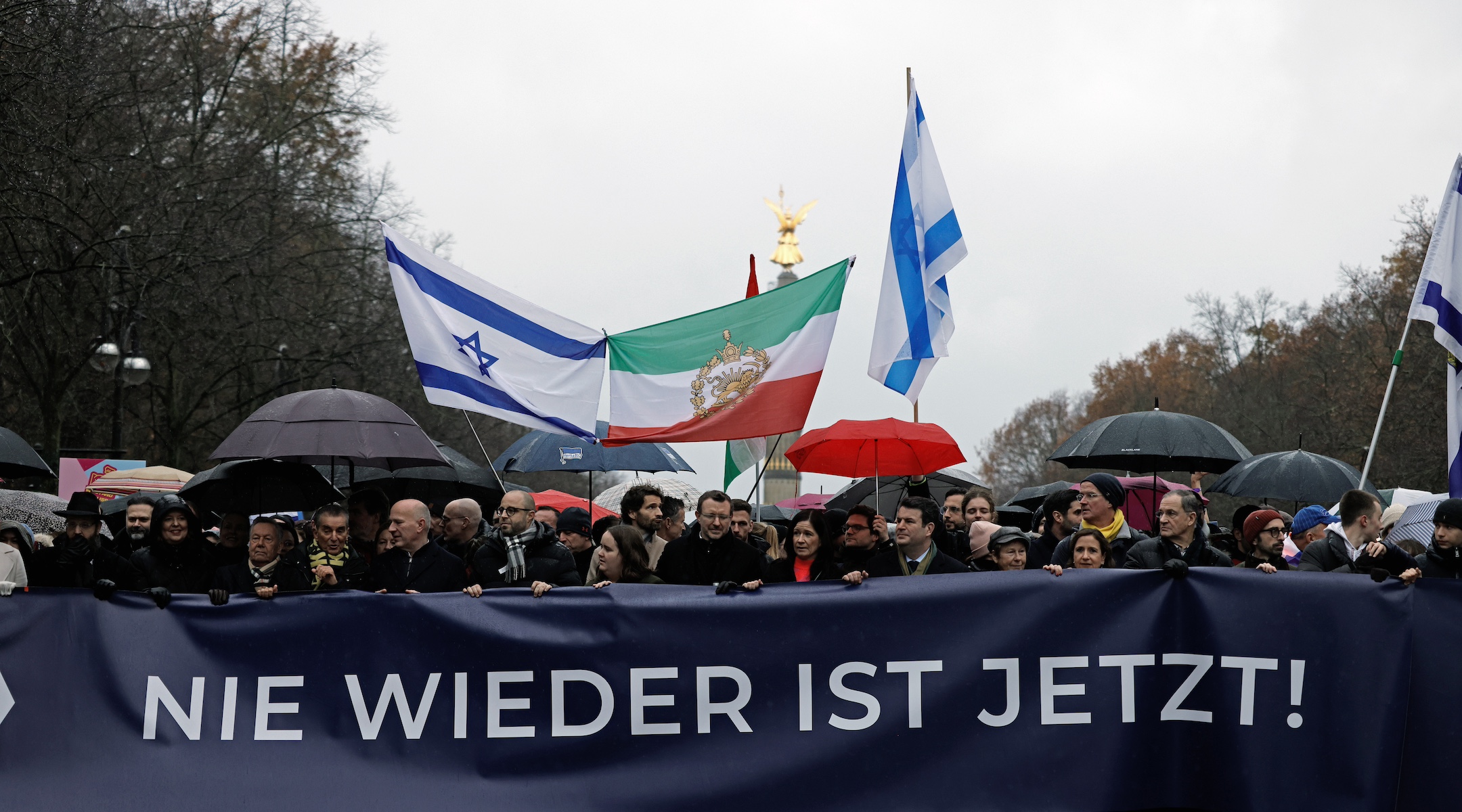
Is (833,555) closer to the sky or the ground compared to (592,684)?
closer to the sky

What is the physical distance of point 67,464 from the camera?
58.8 feet

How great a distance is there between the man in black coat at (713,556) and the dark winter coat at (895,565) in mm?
678

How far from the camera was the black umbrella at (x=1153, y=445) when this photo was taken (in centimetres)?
1180

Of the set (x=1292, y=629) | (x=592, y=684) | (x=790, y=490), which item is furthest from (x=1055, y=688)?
(x=790, y=490)

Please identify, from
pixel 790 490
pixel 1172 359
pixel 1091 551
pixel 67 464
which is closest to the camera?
pixel 1091 551

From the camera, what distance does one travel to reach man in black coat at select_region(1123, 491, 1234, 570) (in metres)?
7.67

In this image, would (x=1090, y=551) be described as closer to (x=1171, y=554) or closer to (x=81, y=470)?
(x=1171, y=554)

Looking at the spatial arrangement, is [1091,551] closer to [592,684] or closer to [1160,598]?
[1160,598]

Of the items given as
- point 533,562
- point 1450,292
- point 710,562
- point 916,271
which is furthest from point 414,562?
Answer: point 1450,292

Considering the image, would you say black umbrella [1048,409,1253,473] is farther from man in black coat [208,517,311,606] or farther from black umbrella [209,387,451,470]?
man in black coat [208,517,311,606]

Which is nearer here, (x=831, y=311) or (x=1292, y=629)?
(x=1292, y=629)

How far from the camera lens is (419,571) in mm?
7496

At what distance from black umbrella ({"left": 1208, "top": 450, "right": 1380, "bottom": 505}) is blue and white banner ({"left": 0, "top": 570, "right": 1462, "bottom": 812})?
18.0 ft

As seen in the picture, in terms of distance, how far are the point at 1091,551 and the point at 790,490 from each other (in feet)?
282
